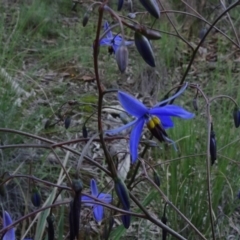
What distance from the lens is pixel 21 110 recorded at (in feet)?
9.36

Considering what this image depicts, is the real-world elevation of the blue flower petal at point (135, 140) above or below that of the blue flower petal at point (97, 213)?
above

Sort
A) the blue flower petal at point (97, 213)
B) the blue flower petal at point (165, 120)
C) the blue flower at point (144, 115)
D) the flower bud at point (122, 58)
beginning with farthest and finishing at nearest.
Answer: the blue flower petal at point (97, 213)
the blue flower petal at point (165, 120)
the blue flower at point (144, 115)
the flower bud at point (122, 58)

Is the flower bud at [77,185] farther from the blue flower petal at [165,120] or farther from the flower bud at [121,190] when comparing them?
the blue flower petal at [165,120]

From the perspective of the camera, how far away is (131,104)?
111cm

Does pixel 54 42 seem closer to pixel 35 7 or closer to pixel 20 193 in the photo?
pixel 35 7

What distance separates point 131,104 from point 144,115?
1.9 inches

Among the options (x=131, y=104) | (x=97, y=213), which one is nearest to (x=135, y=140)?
(x=131, y=104)

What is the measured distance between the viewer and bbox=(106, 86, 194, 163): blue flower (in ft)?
3.62

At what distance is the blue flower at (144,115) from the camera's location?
3.62 ft

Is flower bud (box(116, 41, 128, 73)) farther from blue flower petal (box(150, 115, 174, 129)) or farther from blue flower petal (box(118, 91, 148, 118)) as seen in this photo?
blue flower petal (box(150, 115, 174, 129))

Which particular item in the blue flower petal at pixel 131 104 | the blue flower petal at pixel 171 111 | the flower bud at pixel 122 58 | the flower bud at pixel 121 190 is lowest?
the flower bud at pixel 121 190

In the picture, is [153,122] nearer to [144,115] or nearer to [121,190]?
[144,115]

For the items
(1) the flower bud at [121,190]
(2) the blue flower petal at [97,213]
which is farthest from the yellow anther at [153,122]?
(2) the blue flower petal at [97,213]

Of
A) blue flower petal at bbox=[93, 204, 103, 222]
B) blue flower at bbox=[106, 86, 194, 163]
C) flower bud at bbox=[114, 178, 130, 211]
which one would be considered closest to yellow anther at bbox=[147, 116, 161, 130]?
blue flower at bbox=[106, 86, 194, 163]
